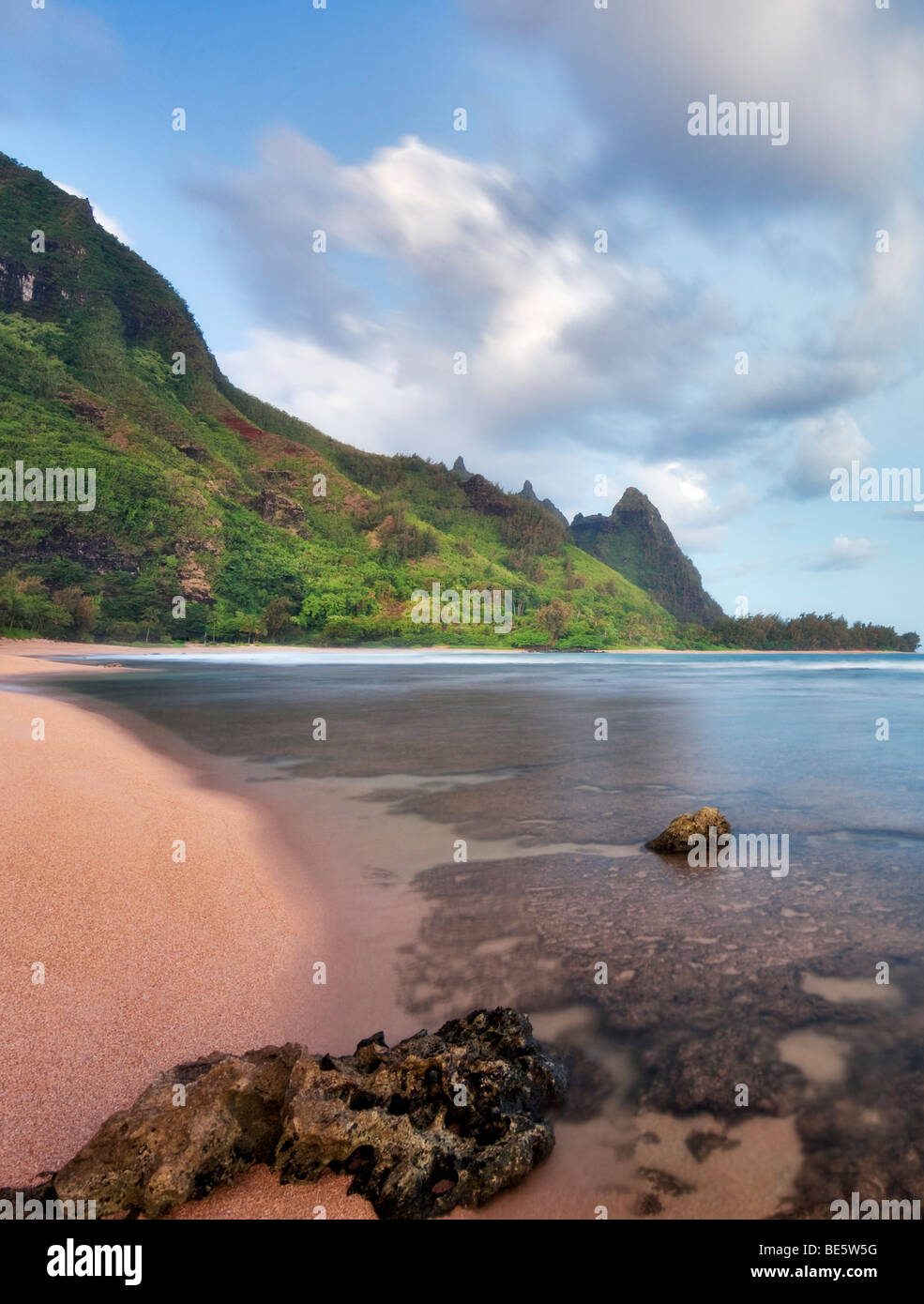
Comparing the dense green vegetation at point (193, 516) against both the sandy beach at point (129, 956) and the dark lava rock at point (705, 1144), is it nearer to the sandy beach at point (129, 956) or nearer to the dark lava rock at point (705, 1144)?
the sandy beach at point (129, 956)

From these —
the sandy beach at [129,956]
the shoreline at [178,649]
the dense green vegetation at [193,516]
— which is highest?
the dense green vegetation at [193,516]

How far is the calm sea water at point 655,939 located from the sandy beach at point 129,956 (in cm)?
62

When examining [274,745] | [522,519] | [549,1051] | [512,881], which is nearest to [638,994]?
[549,1051]

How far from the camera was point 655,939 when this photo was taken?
4.72 m

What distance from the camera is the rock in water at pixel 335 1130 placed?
219cm

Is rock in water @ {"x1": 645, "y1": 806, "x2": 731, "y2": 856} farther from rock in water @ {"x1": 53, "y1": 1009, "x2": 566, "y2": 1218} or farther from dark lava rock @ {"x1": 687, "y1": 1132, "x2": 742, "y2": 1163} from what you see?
rock in water @ {"x1": 53, "y1": 1009, "x2": 566, "y2": 1218}

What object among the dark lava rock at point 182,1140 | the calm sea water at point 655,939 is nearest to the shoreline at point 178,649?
the calm sea water at point 655,939

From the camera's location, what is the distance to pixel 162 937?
4406mm

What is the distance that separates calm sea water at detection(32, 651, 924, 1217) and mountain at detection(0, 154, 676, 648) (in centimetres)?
5910

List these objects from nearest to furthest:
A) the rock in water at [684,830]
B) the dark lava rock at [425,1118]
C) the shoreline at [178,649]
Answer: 1. the dark lava rock at [425,1118]
2. the rock in water at [684,830]
3. the shoreline at [178,649]

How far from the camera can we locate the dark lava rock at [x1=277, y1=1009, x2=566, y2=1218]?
91.3 inches

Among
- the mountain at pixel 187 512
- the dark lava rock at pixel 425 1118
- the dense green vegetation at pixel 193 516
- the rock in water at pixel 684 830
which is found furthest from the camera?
the dense green vegetation at pixel 193 516

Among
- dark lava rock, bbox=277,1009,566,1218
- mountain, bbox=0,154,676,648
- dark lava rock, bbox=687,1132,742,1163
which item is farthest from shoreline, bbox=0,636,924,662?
dark lava rock, bbox=687,1132,742,1163

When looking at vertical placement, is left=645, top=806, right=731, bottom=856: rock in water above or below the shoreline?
below
